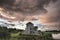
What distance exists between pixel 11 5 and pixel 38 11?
1.96ft

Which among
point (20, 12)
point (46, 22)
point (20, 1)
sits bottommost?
point (46, 22)

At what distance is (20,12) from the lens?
3422mm

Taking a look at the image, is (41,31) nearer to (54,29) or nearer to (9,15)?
(54,29)

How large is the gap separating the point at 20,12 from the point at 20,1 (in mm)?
238

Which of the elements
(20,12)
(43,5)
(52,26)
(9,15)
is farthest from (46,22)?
(9,15)

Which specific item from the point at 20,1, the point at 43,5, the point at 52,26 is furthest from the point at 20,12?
the point at 52,26

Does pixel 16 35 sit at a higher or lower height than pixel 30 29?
lower

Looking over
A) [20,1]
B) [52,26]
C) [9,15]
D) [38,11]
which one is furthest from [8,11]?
[52,26]

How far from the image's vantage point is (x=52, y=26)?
340cm

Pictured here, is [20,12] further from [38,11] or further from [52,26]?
[52,26]

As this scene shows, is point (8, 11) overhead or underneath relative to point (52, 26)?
overhead

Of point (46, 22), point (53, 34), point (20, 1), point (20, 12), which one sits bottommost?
point (53, 34)

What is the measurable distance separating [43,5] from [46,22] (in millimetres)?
376

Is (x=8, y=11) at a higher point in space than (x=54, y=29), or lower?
higher
